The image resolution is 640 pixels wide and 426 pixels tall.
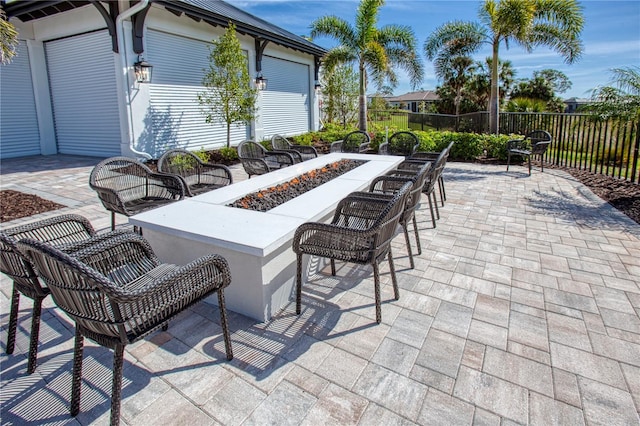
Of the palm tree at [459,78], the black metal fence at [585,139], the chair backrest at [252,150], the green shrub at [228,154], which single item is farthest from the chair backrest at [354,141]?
the palm tree at [459,78]

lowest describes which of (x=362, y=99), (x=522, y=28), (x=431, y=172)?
(x=431, y=172)

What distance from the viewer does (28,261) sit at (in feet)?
5.56

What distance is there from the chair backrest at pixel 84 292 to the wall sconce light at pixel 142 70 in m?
6.99

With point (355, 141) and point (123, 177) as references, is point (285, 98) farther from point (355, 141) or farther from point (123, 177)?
point (123, 177)

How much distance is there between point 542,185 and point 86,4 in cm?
970

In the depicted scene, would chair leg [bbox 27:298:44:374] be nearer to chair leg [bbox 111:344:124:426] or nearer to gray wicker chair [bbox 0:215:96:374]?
gray wicker chair [bbox 0:215:96:374]

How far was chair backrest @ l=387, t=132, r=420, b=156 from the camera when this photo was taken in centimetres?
684

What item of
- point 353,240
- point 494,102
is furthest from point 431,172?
point 494,102

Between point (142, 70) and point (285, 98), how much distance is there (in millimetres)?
5827

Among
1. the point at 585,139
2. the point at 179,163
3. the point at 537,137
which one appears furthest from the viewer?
the point at 585,139

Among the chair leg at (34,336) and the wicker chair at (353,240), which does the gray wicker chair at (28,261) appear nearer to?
the chair leg at (34,336)

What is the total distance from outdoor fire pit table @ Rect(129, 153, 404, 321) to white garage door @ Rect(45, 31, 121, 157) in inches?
272

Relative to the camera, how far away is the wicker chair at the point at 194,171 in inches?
162

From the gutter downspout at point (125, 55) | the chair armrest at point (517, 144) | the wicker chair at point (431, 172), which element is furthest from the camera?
the chair armrest at point (517, 144)
